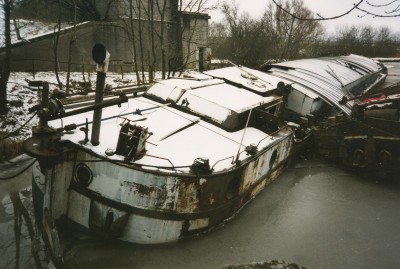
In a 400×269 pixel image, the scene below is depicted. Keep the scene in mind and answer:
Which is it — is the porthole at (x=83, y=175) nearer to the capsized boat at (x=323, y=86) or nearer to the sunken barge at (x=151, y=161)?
the sunken barge at (x=151, y=161)

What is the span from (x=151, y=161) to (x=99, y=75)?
159cm

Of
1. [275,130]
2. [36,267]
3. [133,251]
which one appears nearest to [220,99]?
[275,130]

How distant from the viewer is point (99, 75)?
4750mm

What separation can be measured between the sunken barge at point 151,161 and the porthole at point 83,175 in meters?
0.02

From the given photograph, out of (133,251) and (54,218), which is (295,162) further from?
(54,218)

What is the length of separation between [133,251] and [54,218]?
144 centimetres

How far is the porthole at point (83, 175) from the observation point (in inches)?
201

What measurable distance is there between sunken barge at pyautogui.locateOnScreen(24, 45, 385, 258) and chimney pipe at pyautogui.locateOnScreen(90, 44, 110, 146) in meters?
0.01

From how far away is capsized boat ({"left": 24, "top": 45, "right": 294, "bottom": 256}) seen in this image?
490 cm

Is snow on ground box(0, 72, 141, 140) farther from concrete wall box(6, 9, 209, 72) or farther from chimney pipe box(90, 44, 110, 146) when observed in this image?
chimney pipe box(90, 44, 110, 146)

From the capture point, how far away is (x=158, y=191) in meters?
5.01

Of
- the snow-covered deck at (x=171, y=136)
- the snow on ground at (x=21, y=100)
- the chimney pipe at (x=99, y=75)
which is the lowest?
the snow on ground at (x=21, y=100)

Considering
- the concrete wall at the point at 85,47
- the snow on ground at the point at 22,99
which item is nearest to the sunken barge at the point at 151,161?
the snow on ground at the point at 22,99

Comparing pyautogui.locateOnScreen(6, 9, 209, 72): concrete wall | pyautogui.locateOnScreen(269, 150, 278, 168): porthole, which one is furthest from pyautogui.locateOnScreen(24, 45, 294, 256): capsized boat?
pyautogui.locateOnScreen(6, 9, 209, 72): concrete wall
